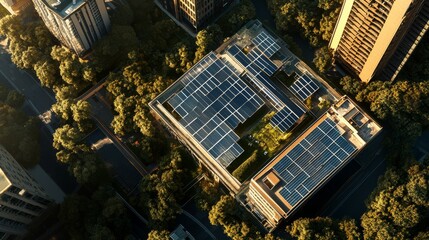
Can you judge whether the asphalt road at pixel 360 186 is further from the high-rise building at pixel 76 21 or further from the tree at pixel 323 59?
the high-rise building at pixel 76 21

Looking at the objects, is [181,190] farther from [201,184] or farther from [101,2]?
[101,2]

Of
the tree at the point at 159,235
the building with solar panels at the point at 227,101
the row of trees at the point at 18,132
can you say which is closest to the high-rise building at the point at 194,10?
the building with solar panels at the point at 227,101

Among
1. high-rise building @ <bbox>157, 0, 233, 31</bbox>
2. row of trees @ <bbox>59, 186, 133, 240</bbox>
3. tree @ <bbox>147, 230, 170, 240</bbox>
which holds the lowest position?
tree @ <bbox>147, 230, 170, 240</bbox>

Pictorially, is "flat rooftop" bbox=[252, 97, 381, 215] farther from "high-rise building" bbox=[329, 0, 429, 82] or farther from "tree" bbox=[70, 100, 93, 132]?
"tree" bbox=[70, 100, 93, 132]

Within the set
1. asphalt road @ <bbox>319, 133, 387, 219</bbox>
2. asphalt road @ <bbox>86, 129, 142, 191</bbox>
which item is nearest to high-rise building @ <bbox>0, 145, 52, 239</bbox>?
asphalt road @ <bbox>86, 129, 142, 191</bbox>

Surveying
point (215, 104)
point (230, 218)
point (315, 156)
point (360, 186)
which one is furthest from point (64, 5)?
point (360, 186)

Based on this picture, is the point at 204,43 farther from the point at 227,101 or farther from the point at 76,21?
the point at 76,21
